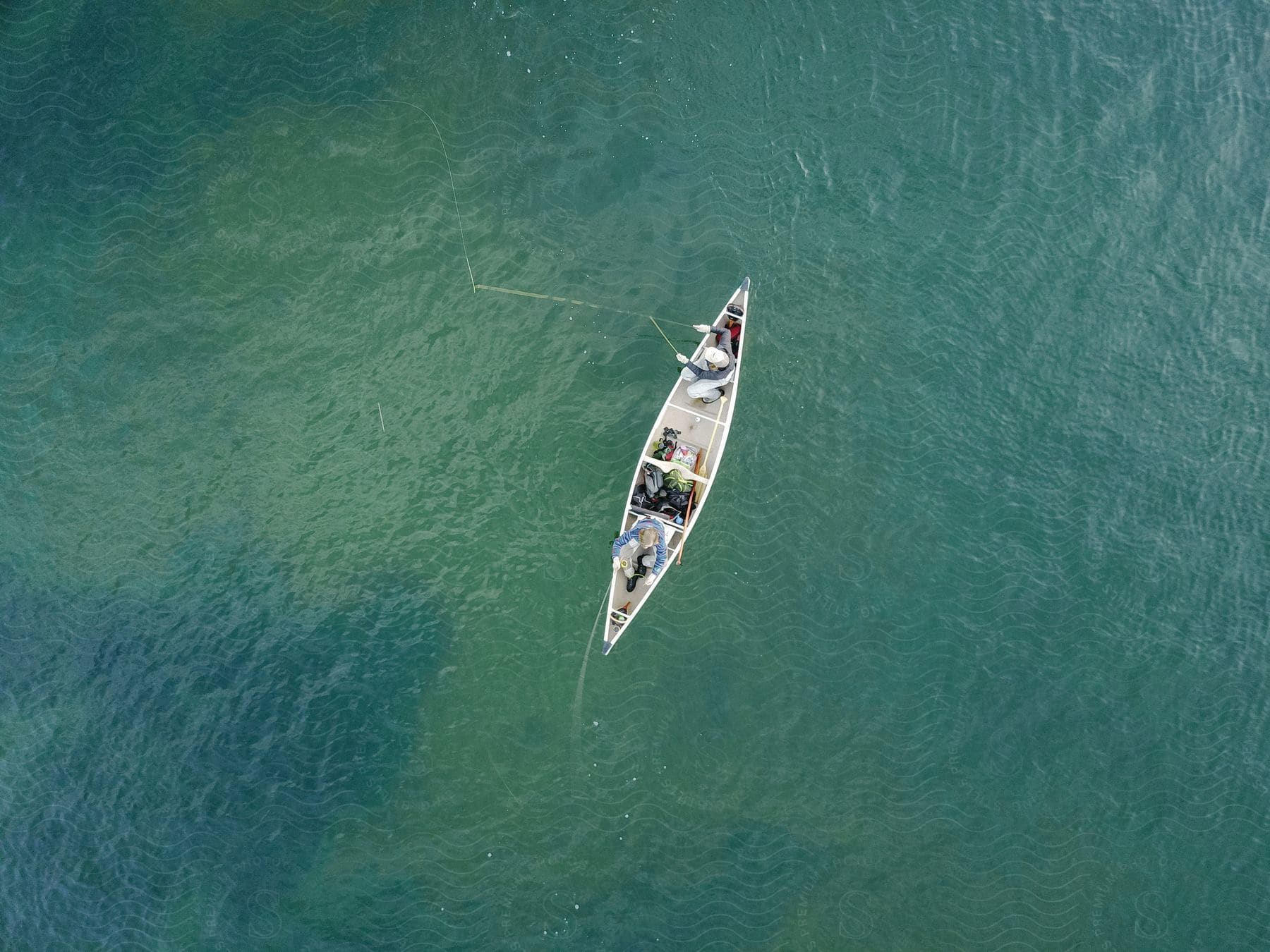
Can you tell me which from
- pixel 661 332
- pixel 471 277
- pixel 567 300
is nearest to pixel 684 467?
pixel 661 332

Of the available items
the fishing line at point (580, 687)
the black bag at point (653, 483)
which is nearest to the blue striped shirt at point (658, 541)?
the black bag at point (653, 483)

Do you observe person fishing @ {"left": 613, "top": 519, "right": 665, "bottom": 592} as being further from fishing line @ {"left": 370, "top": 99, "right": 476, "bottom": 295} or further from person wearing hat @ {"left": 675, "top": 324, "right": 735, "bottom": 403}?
fishing line @ {"left": 370, "top": 99, "right": 476, "bottom": 295}

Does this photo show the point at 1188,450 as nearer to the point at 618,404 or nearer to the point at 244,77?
the point at 618,404

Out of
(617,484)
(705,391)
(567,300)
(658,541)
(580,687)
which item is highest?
(567,300)

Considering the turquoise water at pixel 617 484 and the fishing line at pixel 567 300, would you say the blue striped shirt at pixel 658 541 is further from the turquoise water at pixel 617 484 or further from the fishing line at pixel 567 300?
the fishing line at pixel 567 300

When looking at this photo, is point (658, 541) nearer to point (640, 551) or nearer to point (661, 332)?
point (640, 551)

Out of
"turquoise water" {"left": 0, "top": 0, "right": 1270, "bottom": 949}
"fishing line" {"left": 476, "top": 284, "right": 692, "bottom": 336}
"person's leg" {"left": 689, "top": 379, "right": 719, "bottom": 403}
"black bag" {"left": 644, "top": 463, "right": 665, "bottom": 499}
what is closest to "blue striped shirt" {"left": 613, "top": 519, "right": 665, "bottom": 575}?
"black bag" {"left": 644, "top": 463, "right": 665, "bottom": 499}

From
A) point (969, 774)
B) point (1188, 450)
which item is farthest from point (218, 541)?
point (1188, 450)
